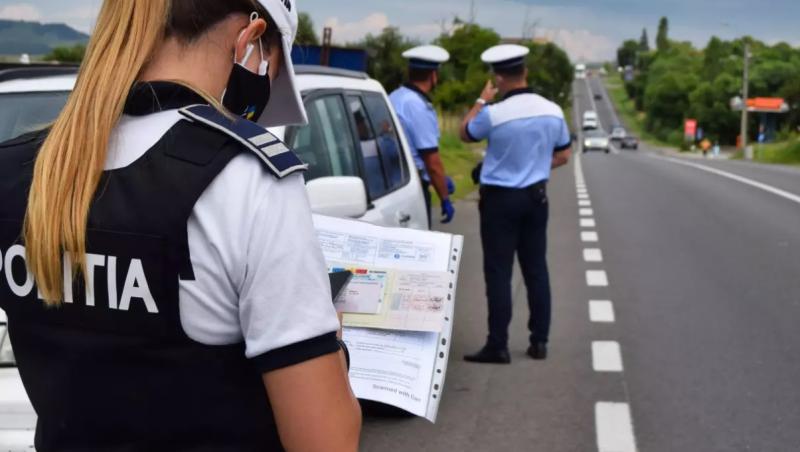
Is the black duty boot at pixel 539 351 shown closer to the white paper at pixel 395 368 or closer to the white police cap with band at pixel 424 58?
the white police cap with band at pixel 424 58

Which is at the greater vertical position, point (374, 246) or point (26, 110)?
point (26, 110)

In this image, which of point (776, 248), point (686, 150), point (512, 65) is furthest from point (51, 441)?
point (686, 150)

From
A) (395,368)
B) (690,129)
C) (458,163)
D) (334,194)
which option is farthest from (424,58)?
(690,129)

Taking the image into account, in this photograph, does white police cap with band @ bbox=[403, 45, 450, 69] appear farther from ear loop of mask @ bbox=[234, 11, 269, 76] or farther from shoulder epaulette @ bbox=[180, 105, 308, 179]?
shoulder epaulette @ bbox=[180, 105, 308, 179]

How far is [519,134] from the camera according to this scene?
7.13 meters

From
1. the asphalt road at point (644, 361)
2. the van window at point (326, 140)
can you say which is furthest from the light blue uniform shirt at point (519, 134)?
the van window at point (326, 140)

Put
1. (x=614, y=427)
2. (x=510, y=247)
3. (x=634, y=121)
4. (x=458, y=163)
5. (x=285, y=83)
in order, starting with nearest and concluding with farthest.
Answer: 1. (x=285, y=83)
2. (x=614, y=427)
3. (x=510, y=247)
4. (x=458, y=163)
5. (x=634, y=121)

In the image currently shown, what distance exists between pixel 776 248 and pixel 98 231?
1272 cm

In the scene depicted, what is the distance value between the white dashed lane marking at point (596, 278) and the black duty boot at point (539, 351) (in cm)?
340

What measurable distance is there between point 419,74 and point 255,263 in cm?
739

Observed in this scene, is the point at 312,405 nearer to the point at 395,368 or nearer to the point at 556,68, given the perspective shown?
the point at 395,368

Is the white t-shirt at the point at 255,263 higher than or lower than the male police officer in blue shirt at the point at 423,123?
higher

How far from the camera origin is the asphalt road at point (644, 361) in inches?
224

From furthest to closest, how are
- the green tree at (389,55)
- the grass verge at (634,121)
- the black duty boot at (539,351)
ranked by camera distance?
1. the grass verge at (634,121)
2. the green tree at (389,55)
3. the black duty boot at (539,351)
